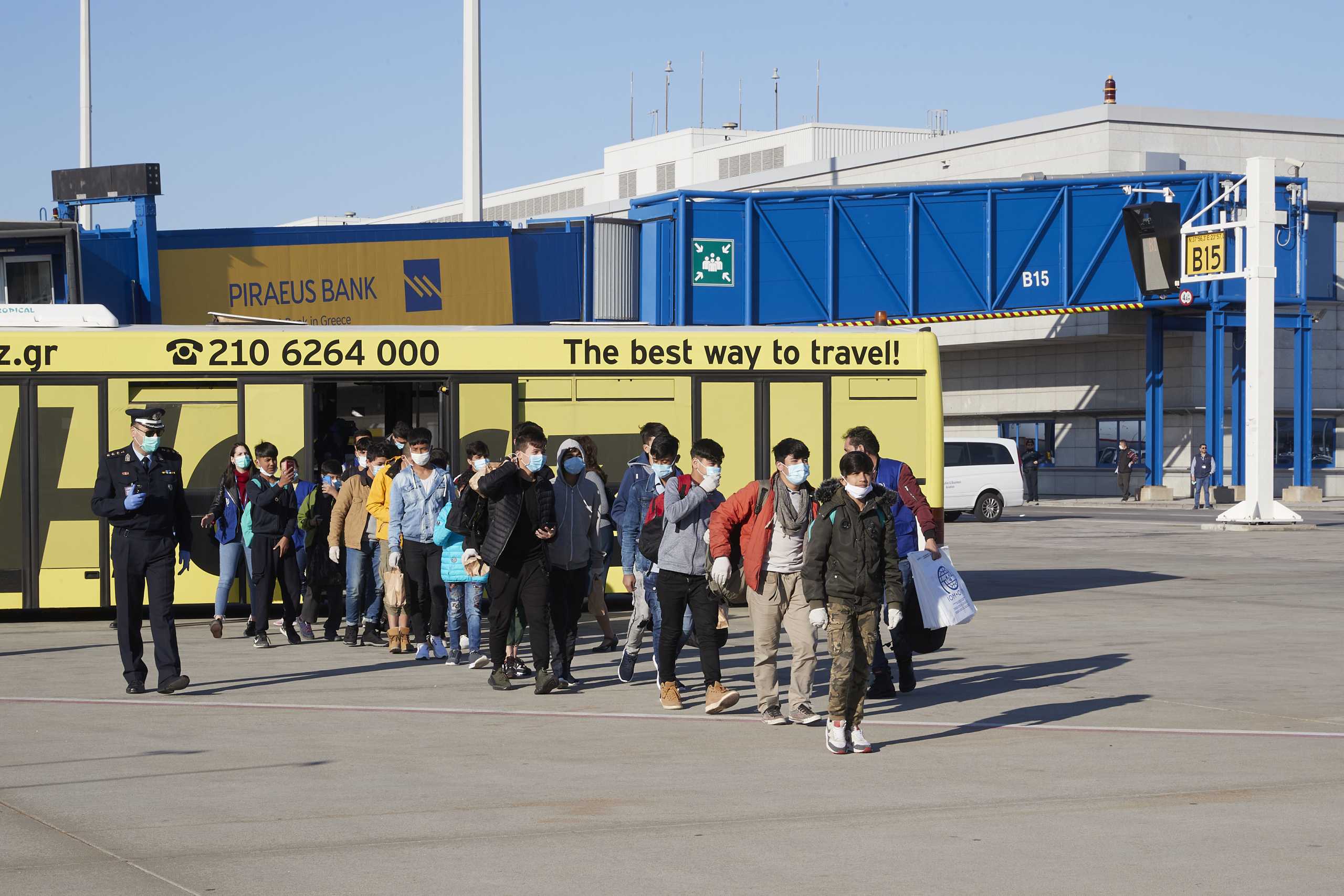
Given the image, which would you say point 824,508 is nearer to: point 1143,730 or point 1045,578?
point 1143,730

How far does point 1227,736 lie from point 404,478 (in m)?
6.50

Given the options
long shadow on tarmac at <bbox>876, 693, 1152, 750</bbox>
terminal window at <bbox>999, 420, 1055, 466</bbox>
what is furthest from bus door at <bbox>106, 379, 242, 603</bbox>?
terminal window at <bbox>999, 420, 1055, 466</bbox>

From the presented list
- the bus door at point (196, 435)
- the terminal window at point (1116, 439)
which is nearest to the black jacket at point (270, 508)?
the bus door at point (196, 435)

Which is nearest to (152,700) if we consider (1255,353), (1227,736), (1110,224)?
(1227,736)

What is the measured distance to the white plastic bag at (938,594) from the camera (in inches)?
421

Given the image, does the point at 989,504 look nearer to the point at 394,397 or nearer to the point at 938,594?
the point at 394,397

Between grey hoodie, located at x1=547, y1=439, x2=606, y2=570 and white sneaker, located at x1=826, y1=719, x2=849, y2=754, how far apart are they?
2868 millimetres

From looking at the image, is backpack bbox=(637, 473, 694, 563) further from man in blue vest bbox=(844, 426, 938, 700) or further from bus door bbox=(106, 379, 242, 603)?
bus door bbox=(106, 379, 242, 603)

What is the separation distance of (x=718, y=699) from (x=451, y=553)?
9.40 ft

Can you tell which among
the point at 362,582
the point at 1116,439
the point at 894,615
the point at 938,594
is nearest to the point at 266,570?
the point at 362,582

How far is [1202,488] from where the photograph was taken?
39.3 metres

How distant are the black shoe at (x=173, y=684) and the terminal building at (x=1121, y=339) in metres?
32.5

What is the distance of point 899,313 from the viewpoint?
35.7 meters

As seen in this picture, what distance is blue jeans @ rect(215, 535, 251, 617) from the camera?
45.3 feet
